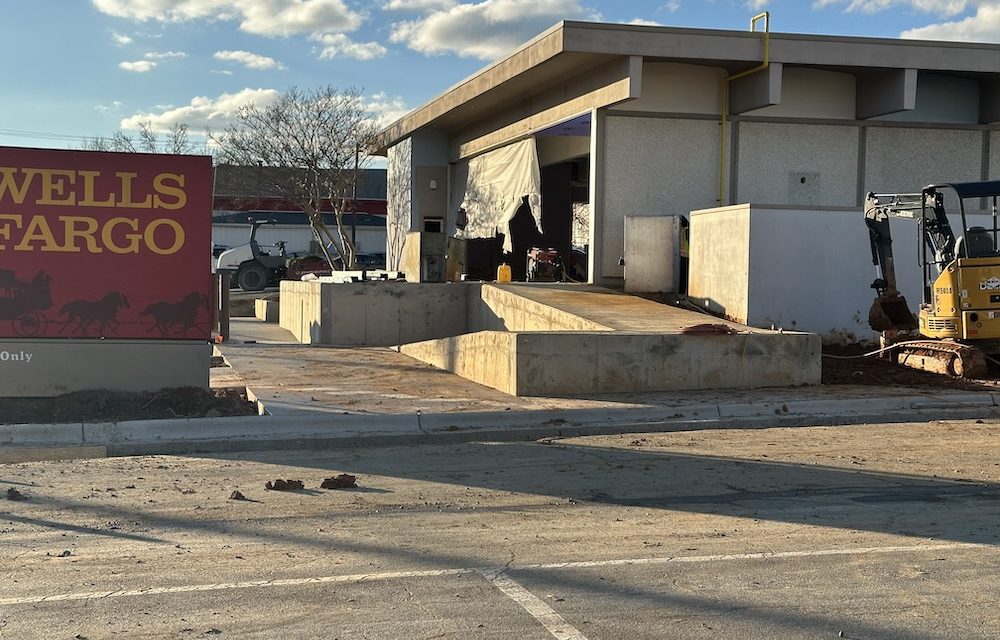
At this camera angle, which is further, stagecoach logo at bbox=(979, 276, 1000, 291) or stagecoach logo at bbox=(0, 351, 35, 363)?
stagecoach logo at bbox=(979, 276, 1000, 291)

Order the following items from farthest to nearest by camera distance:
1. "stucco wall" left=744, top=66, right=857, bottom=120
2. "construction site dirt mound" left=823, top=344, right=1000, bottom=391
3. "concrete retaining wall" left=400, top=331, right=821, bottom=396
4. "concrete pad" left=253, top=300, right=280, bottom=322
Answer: "concrete pad" left=253, top=300, right=280, bottom=322, "stucco wall" left=744, top=66, right=857, bottom=120, "construction site dirt mound" left=823, top=344, right=1000, bottom=391, "concrete retaining wall" left=400, top=331, right=821, bottom=396

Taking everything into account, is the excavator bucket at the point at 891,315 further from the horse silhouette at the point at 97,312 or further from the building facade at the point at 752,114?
the horse silhouette at the point at 97,312

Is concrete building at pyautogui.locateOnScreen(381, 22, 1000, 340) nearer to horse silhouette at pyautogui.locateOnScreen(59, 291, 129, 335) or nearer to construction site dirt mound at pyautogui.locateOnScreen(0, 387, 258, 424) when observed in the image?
construction site dirt mound at pyautogui.locateOnScreen(0, 387, 258, 424)

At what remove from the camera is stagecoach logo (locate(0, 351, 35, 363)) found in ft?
34.7

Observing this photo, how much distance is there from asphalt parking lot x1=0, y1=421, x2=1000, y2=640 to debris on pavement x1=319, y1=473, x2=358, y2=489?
0.42ft

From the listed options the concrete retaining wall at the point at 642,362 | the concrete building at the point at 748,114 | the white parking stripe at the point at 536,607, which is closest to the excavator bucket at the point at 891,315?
the concrete retaining wall at the point at 642,362

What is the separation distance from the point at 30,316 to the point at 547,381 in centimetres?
608

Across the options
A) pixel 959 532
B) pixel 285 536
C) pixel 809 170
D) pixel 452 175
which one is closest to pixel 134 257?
pixel 285 536

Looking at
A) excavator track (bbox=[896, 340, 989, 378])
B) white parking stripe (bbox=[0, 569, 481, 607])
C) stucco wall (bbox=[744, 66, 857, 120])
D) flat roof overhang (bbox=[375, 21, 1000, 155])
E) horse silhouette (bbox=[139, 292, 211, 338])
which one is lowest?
white parking stripe (bbox=[0, 569, 481, 607])

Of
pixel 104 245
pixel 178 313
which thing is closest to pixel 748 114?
pixel 178 313

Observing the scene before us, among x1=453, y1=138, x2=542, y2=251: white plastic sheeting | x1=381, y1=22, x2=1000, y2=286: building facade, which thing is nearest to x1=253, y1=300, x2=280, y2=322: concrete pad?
x1=453, y1=138, x2=542, y2=251: white plastic sheeting

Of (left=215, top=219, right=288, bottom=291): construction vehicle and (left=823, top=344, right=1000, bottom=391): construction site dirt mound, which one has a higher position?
(left=215, top=219, right=288, bottom=291): construction vehicle

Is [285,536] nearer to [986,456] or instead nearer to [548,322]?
[986,456]

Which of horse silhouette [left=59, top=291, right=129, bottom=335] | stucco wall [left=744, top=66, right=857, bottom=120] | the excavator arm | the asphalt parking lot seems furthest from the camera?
stucco wall [left=744, top=66, right=857, bottom=120]
